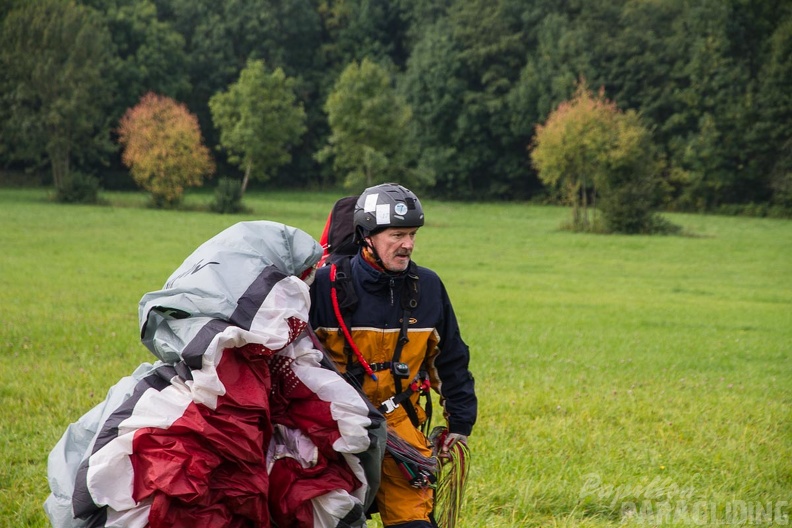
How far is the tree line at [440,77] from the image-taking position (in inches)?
2351

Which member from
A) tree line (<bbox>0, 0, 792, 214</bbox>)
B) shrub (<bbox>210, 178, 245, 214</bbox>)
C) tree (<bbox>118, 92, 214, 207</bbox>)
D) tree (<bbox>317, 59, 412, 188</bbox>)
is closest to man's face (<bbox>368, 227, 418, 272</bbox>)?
shrub (<bbox>210, 178, 245, 214</bbox>)

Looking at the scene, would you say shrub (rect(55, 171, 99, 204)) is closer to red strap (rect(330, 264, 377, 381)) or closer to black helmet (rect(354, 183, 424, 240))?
black helmet (rect(354, 183, 424, 240))

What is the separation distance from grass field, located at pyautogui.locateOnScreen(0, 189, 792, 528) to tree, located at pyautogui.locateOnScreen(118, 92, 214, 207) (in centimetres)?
2196

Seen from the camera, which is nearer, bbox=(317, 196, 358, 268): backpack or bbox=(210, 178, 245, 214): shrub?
bbox=(317, 196, 358, 268): backpack

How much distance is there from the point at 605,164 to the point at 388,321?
4012 cm

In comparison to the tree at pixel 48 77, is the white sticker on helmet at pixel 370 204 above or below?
below

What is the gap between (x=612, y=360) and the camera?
40.1ft

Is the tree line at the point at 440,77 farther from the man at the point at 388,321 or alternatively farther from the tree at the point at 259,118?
the man at the point at 388,321

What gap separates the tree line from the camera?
59.7 metres

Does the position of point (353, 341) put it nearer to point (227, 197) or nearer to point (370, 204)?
point (370, 204)

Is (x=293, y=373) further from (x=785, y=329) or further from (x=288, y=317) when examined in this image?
(x=785, y=329)

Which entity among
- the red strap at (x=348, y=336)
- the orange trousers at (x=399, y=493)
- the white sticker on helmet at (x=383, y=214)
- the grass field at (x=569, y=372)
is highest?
the white sticker on helmet at (x=383, y=214)

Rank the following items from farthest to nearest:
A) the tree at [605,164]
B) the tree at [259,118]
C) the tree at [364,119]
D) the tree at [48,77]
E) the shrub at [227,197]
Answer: the tree at [259,118] < the tree at [48,77] < the tree at [364,119] < the shrub at [227,197] < the tree at [605,164]

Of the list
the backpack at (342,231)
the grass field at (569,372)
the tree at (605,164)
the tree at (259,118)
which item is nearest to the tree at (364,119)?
the tree at (259,118)
